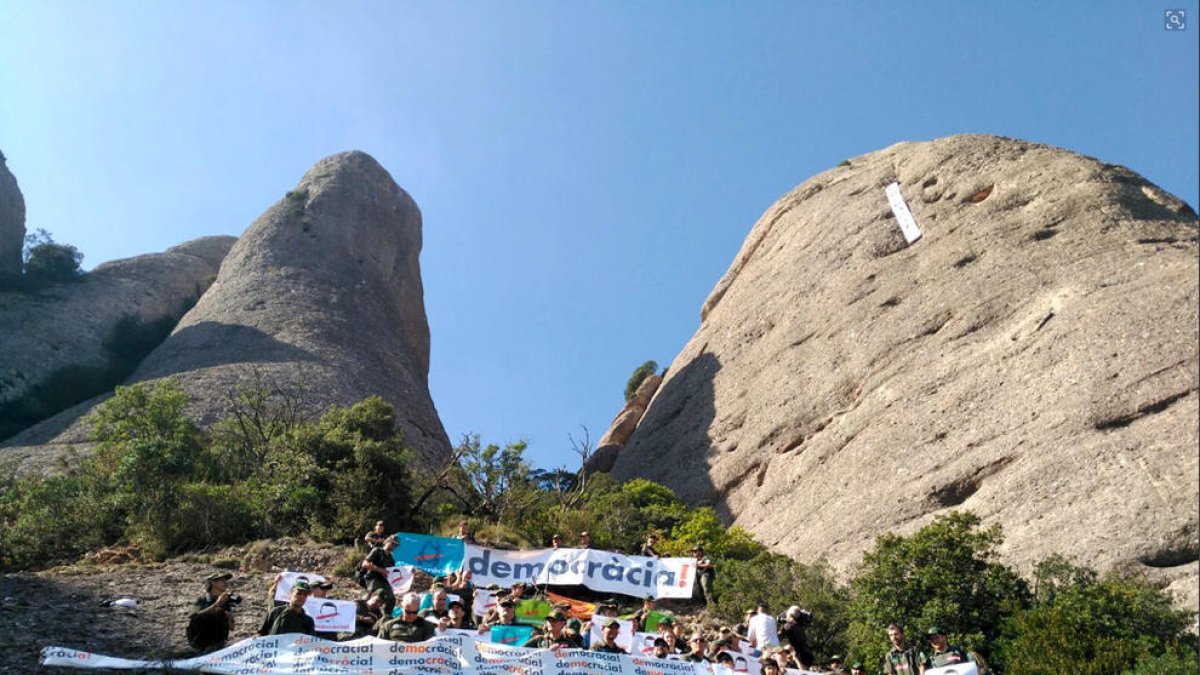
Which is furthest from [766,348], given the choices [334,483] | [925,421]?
[334,483]

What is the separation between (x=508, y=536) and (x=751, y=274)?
60.2 ft

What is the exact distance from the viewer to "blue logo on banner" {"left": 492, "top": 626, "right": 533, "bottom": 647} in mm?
12180

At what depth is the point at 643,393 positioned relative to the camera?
44.1m

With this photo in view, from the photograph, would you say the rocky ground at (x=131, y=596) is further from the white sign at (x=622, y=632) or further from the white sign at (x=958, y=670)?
the white sign at (x=958, y=670)

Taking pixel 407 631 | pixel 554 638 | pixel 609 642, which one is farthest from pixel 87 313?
pixel 609 642

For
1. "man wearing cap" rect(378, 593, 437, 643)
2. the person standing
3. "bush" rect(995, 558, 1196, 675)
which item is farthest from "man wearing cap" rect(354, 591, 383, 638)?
"bush" rect(995, 558, 1196, 675)

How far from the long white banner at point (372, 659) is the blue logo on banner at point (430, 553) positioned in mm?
6355

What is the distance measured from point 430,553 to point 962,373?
42.7ft

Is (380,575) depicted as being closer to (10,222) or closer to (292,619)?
(292,619)

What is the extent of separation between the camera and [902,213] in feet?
104

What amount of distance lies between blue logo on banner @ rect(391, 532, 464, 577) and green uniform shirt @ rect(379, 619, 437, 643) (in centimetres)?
591

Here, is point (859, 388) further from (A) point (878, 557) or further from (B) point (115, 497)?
(B) point (115, 497)

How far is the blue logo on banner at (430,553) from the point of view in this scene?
1736 centimetres

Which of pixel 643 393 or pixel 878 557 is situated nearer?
pixel 878 557
